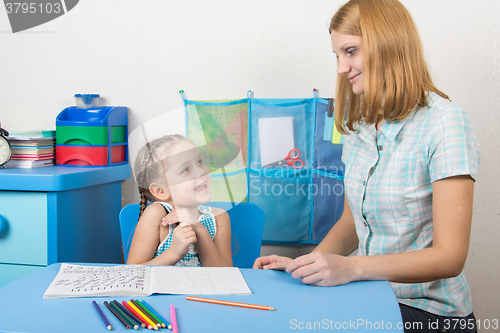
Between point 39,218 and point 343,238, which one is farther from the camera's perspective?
point 39,218

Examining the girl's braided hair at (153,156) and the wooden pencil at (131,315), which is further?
the girl's braided hair at (153,156)

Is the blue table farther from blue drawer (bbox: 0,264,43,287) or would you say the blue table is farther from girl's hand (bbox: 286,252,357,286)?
blue drawer (bbox: 0,264,43,287)

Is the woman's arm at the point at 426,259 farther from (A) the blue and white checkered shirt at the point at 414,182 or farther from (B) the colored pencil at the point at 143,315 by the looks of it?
(B) the colored pencil at the point at 143,315

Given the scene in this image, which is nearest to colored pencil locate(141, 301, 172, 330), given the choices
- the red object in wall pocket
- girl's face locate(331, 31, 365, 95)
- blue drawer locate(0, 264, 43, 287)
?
girl's face locate(331, 31, 365, 95)

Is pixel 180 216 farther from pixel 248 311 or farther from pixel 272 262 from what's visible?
pixel 248 311

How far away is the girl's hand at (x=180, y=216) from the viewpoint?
0.93 m

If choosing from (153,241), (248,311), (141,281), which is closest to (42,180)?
(153,241)

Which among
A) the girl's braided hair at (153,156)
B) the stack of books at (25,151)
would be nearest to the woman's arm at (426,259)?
the girl's braided hair at (153,156)

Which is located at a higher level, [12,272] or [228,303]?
[228,303]

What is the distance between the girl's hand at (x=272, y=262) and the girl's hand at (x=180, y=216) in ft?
0.64

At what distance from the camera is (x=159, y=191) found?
2.95 ft

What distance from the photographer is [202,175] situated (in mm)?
Answer: 889

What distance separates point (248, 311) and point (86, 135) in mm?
1089

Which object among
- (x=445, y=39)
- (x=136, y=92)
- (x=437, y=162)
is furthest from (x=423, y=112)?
(x=136, y=92)
